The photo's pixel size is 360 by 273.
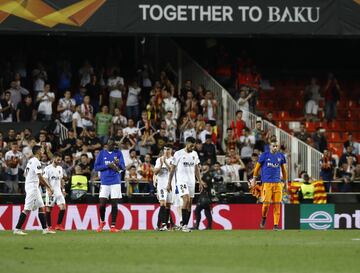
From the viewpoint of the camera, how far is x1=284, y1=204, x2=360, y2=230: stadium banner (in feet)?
102

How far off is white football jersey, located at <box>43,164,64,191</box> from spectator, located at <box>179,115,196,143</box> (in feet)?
24.8

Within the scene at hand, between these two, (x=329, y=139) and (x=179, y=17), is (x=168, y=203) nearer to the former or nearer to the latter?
(x=179, y=17)

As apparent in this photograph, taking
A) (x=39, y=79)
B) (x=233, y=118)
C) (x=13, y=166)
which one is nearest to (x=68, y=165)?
(x=13, y=166)

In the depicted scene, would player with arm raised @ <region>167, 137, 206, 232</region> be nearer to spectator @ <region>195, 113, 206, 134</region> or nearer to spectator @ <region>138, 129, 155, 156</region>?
spectator @ <region>138, 129, 155, 156</region>

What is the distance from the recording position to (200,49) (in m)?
39.8

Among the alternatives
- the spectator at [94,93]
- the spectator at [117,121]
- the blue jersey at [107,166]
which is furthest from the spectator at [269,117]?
the blue jersey at [107,166]

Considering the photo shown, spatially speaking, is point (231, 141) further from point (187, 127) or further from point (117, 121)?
point (117, 121)

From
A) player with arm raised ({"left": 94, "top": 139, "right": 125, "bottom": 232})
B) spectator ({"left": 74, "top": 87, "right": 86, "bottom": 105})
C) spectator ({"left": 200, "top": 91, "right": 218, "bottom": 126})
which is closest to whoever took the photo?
player with arm raised ({"left": 94, "top": 139, "right": 125, "bottom": 232})

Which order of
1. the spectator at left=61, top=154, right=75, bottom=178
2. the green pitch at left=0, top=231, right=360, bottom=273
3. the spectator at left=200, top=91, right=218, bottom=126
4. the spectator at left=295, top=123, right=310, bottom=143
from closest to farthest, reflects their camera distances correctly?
the green pitch at left=0, top=231, right=360, bottom=273, the spectator at left=61, top=154, right=75, bottom=178, the spectator at left=200, top=91, right=218, bottom=126, the spectator at left=295, top=123, right=310, bottom=143

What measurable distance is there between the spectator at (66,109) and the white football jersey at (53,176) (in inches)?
270

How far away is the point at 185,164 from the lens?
83.3 ft

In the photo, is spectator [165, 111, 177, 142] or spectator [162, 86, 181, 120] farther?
spectator [162, 86, 181, 120]

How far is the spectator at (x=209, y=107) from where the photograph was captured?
3412 centimetres

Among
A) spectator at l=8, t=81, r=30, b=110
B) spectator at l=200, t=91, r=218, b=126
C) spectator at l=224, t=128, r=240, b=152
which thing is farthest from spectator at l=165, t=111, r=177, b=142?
spectator at l=8, t=81, r=30, b=110
